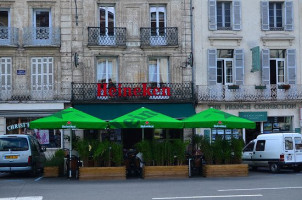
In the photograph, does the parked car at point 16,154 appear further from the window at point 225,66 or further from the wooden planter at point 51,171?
the window at point 225,66

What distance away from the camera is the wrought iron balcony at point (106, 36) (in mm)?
28156

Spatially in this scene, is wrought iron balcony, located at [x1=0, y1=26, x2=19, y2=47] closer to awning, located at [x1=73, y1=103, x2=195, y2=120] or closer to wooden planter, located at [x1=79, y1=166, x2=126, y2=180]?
awning, located at [x1=73, y1=103, x2=195, y2=120]

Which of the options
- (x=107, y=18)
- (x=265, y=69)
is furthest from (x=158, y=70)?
(x=265, y=69)

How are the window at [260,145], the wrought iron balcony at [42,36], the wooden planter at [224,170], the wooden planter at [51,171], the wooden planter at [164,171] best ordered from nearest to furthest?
the wooden planter at [164,171], the wooden planter at [224,170], the wooden planter at [51,171], the window at [260,145], the wrought iron balcony at [42,36]

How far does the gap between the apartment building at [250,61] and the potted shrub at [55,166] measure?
9.32 metres

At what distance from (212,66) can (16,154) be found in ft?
41.1

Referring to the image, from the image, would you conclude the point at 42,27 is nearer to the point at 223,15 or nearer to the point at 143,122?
the point at 223,15

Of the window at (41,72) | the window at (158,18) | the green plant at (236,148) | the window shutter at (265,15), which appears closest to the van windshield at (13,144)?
the window at (41,72)

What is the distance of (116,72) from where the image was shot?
28516 mm

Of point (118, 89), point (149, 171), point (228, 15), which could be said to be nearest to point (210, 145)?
point (149, 171)

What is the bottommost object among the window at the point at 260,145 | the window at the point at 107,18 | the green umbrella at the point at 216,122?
the window at the point at 260,145

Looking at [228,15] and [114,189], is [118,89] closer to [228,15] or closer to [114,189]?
[228,15]

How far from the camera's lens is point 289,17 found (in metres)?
29.3

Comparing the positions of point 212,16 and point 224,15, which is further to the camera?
point 224,15
